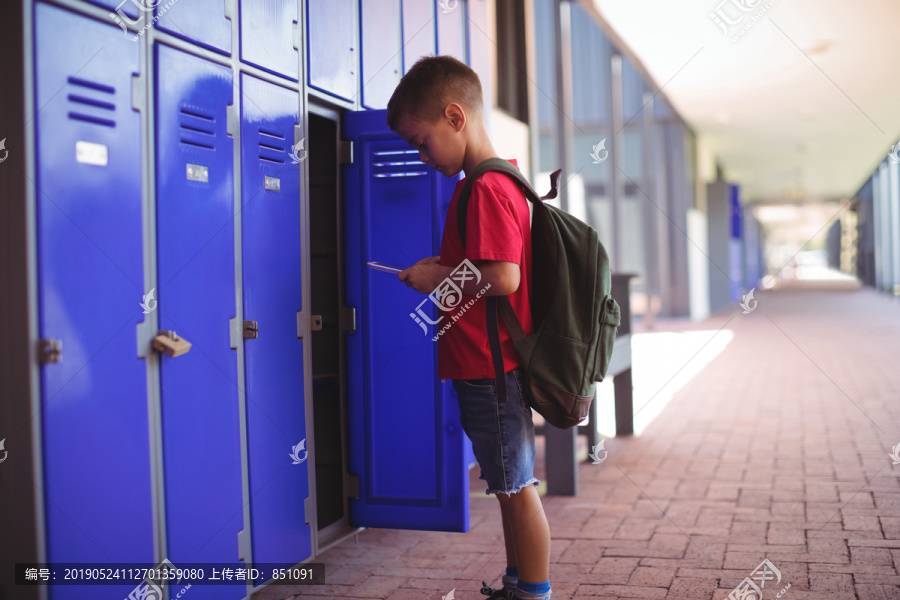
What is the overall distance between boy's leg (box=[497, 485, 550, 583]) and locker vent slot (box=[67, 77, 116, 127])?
4.31 feet

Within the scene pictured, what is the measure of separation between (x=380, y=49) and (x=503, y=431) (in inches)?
65.8

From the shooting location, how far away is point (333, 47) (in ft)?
8.57

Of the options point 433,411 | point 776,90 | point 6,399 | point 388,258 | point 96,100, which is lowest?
point 433,411

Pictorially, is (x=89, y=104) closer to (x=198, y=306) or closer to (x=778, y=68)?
(x=198, y=306)

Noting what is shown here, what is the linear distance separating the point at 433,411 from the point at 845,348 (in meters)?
7.64

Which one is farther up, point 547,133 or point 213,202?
point 547,133

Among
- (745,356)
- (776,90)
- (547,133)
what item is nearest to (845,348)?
(745,356)

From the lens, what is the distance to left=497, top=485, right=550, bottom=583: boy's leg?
196 centimetres

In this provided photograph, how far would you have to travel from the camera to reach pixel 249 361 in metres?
2.20

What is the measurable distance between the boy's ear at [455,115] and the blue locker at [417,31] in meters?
1.17

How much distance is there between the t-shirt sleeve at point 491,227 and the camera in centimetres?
180

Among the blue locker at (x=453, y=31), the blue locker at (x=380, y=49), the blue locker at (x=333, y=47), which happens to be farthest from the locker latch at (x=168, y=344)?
the blue locker at (x=453, y=31)

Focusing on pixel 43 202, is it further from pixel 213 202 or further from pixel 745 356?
pixel 745 356

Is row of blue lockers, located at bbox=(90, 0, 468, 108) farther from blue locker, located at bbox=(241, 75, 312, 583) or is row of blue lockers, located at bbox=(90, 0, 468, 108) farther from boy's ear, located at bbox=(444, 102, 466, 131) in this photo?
boy's ear, located at bbox=(444, 102, 466, 131)
